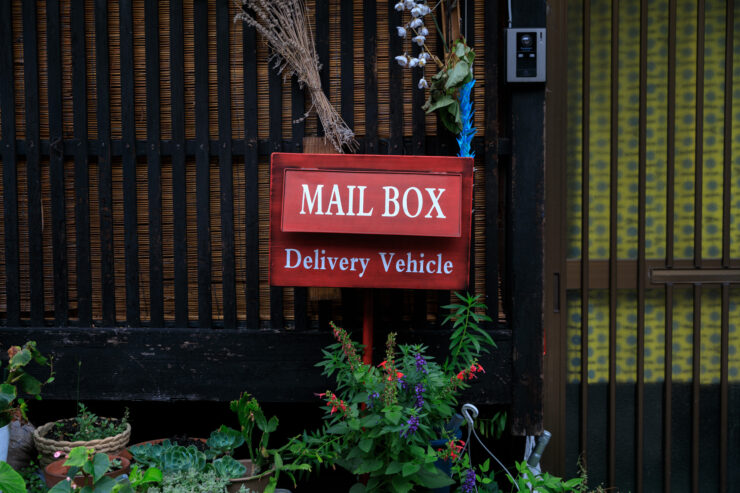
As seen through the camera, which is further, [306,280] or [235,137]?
[235,137]

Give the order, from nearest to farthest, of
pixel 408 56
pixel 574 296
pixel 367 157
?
pixel 367 157
pixel 408 56
pixel 574 296

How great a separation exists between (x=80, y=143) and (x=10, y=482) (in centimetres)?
178

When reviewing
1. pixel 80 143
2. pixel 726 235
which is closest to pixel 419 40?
pixel 80 143

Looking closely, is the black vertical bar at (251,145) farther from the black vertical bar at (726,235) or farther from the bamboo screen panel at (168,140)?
the black vertical bar at (726,235)

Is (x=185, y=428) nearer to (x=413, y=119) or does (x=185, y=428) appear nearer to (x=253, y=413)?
(x=253, y=413)

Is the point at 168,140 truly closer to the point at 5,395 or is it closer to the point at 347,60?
the point at 347,60

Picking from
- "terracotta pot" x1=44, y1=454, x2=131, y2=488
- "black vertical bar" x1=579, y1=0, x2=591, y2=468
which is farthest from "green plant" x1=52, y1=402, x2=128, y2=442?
"black vertical bar" x1=579, y1=0, x2=591, y2=468

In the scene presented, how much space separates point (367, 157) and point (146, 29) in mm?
1494

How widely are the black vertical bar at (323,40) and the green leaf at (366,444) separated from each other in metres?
1.66

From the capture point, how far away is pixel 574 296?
3684mm

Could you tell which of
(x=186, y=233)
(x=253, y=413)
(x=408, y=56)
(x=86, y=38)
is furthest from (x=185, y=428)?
(x=408, y=56)

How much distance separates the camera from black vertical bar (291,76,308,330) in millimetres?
3338

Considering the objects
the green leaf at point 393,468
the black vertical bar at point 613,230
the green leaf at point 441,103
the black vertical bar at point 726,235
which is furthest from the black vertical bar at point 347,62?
the black vertical bar at point 726,235

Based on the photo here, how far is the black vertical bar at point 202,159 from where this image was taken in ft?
11.0
